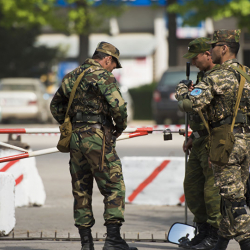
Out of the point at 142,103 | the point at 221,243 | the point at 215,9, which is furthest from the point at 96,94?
the point at 142,103

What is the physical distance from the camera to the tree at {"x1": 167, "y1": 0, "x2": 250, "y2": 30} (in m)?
21.9

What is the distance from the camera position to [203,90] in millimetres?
4770

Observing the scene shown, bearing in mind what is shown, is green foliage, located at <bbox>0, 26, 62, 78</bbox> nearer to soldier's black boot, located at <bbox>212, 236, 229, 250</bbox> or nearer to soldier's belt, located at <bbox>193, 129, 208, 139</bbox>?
soldier's belt, located at <bbox>193, 129, 208, 139</bbox>

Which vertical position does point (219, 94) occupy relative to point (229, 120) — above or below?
above

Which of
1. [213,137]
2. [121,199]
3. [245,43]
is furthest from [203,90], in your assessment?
[245,43]

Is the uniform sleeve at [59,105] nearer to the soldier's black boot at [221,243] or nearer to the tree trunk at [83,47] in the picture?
the soldier's black boot at [221,243]

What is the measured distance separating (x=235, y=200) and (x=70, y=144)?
141 centimetres

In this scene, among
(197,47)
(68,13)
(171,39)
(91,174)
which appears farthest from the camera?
(68,13)

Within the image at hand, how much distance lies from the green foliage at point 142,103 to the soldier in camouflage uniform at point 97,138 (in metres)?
20.7

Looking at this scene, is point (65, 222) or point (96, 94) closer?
point (96, 94)

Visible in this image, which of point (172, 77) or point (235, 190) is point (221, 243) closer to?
point (235, 190)

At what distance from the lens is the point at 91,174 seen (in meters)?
5.25

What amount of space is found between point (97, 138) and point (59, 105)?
0.48 m

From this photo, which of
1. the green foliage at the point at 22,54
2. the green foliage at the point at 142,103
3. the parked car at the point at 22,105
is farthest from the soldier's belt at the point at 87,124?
the green foliage at the point at 22,54
